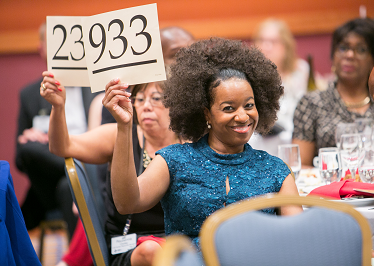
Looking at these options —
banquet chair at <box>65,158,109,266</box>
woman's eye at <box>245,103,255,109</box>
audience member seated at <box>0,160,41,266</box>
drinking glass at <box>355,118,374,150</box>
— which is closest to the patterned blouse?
drinking glass at <box>355,118,374,150</box>

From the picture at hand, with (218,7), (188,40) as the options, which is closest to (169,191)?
(188,40)

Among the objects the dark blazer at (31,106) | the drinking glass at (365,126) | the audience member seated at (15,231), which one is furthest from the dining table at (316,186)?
the dark blazer at (31,106)

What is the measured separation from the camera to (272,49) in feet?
15.1

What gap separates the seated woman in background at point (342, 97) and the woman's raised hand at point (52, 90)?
164cm

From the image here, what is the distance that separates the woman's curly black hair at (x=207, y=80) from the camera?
1529 mm

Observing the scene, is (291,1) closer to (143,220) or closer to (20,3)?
(20,3)

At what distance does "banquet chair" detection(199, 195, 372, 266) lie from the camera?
844 millimetres

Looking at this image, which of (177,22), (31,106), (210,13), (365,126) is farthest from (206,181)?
(210,13)

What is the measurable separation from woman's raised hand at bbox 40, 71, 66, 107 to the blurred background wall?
356 centimetres

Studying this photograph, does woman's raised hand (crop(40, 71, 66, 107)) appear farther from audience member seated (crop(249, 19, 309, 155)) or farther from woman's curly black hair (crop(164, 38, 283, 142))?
audience member seated (crop(249, 19, 309, 155))

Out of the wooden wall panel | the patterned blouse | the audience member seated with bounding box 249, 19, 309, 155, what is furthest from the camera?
the wooden wall panel

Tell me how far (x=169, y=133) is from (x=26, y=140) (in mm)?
1690

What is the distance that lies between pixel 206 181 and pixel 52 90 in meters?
0.76

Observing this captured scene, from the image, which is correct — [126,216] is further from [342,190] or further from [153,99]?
[342,190]
